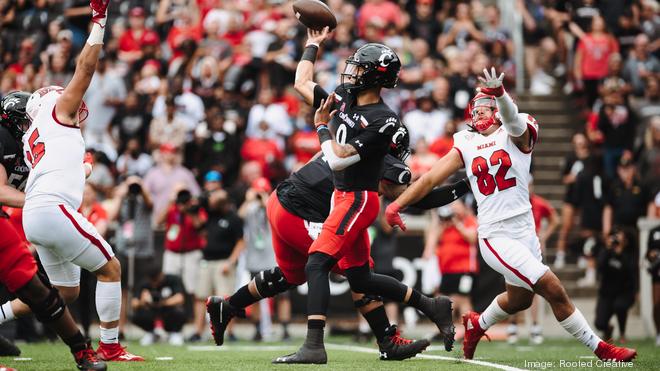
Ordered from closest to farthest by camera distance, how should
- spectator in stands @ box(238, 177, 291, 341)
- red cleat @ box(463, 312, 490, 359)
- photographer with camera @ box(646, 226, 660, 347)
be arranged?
red cleat @ box(463, 312, 490, 359) < photographer with camera @ box(646, 226, 660, 347) < spectator in stands @ box(238, 177, 291, 341)

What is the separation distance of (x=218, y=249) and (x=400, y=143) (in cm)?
655

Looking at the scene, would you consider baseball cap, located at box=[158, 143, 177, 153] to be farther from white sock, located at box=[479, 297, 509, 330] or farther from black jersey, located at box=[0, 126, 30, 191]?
white sock, located at box=[479, 297, 509, 330]

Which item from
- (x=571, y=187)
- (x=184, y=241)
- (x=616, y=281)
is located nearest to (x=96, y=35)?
(x=184, y=241)

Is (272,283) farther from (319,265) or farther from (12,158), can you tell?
(12,158)

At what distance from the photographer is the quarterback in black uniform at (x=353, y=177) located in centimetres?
782

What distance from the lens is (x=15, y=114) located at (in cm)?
835

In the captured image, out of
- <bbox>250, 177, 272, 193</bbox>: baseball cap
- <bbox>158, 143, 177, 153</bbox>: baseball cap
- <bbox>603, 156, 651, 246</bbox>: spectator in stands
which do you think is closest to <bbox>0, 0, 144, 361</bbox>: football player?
<bbox>250, 177, 272, 193</bbox>: baseball cap

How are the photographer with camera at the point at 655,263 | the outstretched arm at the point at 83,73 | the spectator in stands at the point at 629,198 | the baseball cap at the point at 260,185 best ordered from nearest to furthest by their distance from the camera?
the outstretched arm at the point at 83,73
the photographer with camera at the point at 655,263
the baseball cap at the point at 260,185
the spectator in stands at the point at 629,198

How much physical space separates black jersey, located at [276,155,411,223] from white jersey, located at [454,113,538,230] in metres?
0.55

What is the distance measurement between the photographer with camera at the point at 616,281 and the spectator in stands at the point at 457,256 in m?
1.62

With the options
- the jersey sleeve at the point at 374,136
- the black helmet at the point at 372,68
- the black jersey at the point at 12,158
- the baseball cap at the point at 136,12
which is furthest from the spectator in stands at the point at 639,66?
the black jersey at the point at 12,158

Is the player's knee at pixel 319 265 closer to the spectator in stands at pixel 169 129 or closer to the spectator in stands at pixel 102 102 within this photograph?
the spectator in stands at pixel 169 129

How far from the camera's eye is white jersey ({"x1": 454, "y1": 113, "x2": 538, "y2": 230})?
832cm

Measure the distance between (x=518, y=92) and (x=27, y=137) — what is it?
43.2 feet
